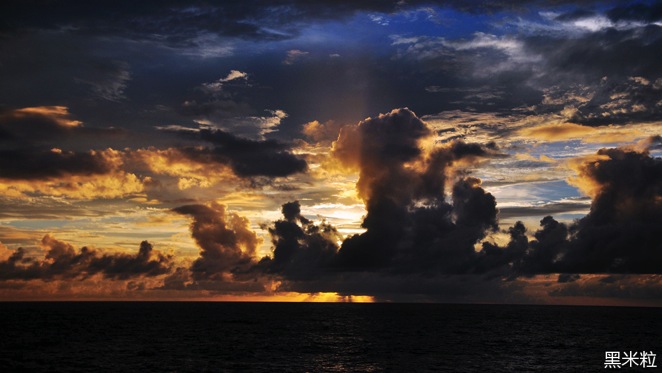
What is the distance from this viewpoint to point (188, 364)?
85.2 metres

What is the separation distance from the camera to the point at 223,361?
88875 millimetres

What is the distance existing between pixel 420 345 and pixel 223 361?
1844 inches

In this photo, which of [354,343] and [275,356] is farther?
[354,343]

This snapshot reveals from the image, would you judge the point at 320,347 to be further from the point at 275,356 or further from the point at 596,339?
the point at 596,339

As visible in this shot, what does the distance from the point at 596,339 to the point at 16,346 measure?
455 ft

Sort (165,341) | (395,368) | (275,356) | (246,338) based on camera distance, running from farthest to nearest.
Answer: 1. (246,338)
2. (165,341)
3. (275,356)
4. (395,368)

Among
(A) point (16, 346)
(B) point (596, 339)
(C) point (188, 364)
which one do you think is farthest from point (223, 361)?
(B) point (596, 339)

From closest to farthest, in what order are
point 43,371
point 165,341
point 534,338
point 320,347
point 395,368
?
point 43,371 → point 395,368 → point 320,347 → point 165,341 → point 534,338

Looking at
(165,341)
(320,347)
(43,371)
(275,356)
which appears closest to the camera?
(43,371)

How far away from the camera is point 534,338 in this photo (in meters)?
145

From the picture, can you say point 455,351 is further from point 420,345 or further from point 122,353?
point 122,353

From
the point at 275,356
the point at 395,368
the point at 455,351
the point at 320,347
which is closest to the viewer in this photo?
the point at 395,368

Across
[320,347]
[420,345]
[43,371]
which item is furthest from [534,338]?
[43,371]

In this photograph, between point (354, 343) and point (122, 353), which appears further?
point (354, 343)
